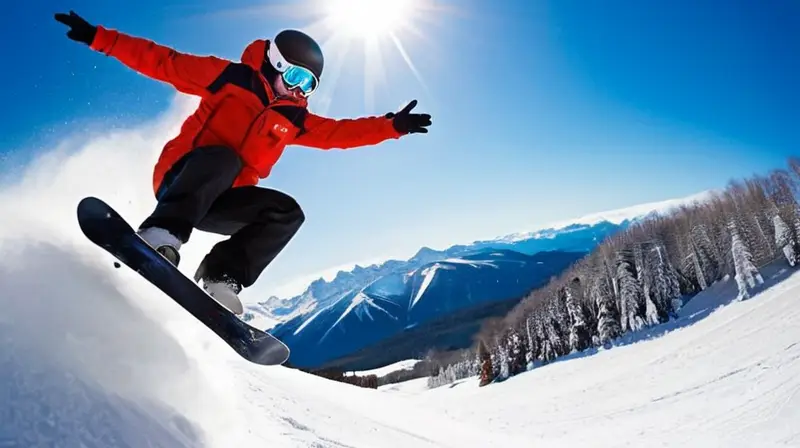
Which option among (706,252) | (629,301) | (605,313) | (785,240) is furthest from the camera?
(706,252)

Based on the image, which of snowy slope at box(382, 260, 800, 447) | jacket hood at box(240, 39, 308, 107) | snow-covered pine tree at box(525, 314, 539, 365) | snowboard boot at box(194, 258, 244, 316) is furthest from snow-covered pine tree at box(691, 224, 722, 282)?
snowboard boot at box(194, 258, 244, 316)

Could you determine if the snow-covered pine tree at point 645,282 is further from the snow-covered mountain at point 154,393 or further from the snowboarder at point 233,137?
the snowboarder at point 233,137

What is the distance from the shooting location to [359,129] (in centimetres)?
475

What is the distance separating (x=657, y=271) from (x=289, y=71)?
55.3 m

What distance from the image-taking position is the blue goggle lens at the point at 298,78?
3.93 metres

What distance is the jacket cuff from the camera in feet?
11.7

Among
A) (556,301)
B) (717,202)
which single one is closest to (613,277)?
(556,301)

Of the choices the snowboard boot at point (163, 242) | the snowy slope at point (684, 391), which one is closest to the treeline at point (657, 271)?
the snowy slope at point (684, 391)

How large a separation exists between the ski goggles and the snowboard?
5.70ft

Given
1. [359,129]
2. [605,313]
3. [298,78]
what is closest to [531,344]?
[605,313]

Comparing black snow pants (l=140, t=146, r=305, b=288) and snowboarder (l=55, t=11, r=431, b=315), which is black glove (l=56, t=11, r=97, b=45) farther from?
black snow pants (l=140, t=146, r=305, b=288)

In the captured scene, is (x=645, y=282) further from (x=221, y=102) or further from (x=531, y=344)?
(x=221, y=102)

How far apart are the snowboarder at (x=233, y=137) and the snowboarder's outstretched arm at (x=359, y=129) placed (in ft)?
1.45

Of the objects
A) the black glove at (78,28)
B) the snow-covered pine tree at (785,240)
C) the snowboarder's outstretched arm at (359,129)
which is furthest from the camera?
the snow-covered pine tree at (785,240)
